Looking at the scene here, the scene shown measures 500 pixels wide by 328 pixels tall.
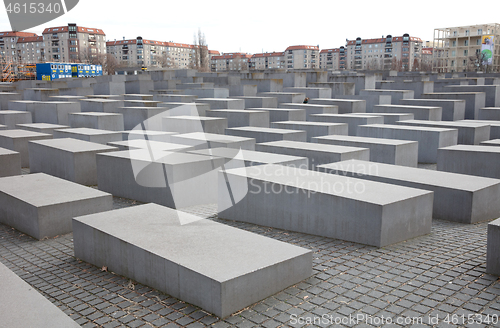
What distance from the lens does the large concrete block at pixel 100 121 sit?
15.2 meters

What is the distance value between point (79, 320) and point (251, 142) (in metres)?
7.68

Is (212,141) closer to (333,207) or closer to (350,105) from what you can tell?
(333,207)

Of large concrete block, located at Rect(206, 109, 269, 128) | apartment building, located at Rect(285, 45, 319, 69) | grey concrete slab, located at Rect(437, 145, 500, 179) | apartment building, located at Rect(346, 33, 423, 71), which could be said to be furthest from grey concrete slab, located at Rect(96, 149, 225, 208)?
apartment building, located at Rect(285, 45, 319, 69)

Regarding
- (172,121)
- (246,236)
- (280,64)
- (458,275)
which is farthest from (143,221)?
(280,64)

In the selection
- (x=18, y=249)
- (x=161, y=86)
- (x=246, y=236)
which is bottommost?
(x=18, y=249)

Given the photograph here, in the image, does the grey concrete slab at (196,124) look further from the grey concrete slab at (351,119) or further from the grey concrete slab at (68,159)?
the grey concrete slab at (68,159)

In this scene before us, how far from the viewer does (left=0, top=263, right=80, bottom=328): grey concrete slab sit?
3.26 metres

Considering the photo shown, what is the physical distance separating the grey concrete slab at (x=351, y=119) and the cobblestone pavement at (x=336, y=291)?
9.37 metres

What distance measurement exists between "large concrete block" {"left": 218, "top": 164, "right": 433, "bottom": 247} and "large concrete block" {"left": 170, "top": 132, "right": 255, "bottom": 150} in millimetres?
3412

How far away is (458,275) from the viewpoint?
491cm

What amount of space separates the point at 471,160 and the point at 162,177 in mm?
6696

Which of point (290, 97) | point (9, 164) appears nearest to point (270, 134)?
point (9, 164)

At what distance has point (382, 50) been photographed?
14188 cm

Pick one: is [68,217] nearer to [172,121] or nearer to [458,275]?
[458,275]
